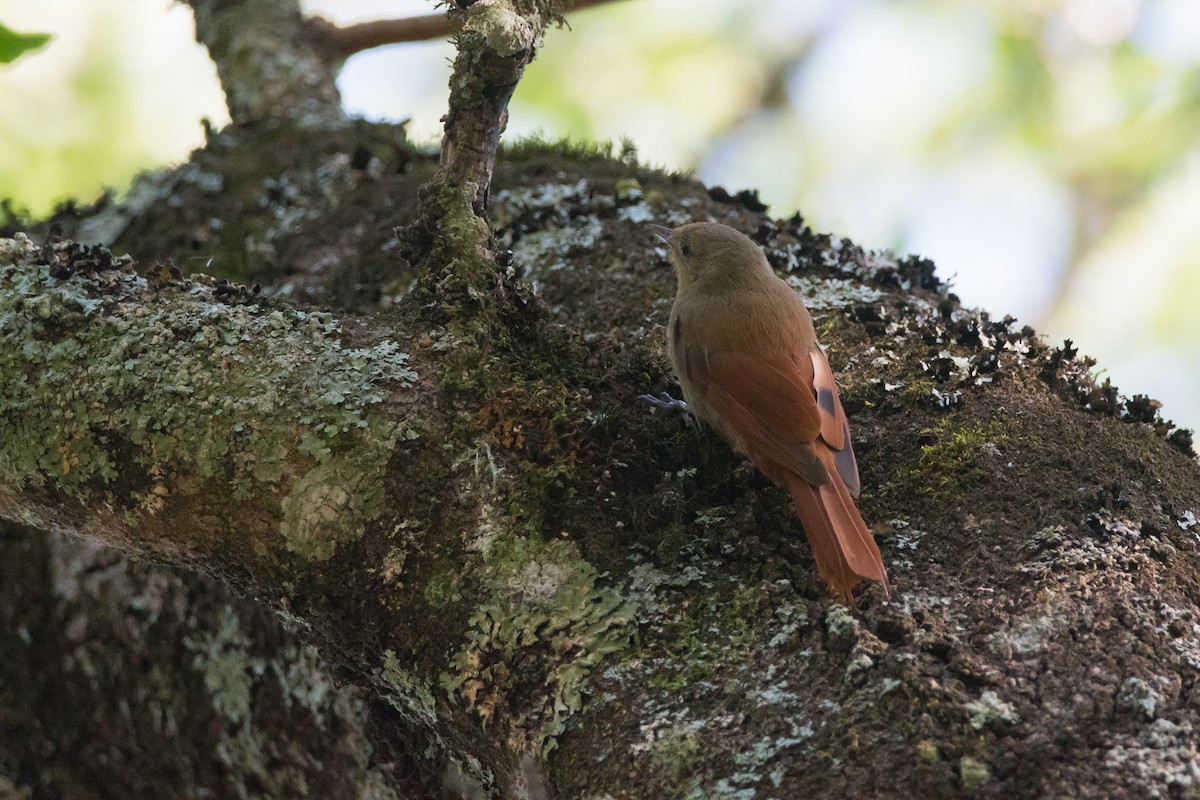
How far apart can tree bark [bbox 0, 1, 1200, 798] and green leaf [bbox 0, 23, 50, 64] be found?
47 centimetres

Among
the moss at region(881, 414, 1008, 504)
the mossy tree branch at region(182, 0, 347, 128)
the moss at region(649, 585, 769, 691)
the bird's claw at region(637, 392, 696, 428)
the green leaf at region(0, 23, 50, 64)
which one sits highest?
the mossy tree branch at region(182, 0, 347, 128)

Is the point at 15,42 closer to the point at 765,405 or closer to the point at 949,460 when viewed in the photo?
the point at 765,405

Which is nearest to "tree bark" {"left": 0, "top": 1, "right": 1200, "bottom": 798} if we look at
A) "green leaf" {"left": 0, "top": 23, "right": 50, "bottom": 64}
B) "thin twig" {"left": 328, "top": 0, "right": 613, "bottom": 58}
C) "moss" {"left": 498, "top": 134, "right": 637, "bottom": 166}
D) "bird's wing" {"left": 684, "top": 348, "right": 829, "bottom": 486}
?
"bird's wing" {"left": 684, "top": 348, "right": 829, "bottom": 486}

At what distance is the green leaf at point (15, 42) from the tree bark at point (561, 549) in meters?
0.47

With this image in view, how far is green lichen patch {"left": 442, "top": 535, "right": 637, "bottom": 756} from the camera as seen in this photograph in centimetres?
184

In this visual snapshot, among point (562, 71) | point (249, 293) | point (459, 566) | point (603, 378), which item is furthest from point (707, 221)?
point (562, 71)

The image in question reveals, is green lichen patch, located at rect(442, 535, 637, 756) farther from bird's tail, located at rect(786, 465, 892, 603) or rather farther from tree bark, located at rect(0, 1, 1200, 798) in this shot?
bird's tail, located at rect(786, 465, 892, 603)

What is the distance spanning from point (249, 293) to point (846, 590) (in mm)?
1398

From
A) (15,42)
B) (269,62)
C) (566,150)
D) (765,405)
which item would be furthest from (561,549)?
(269,62)

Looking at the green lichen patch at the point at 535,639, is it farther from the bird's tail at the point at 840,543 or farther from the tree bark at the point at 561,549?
the bird's tail at the point at 840,543

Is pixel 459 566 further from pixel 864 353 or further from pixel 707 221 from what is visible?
pixel 707 221

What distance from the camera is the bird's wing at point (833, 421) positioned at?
2.36 m

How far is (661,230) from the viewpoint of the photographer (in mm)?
3383

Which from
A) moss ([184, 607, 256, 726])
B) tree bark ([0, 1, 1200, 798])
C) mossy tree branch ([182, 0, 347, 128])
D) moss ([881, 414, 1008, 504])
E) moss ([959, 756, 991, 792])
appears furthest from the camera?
mossy tree branch ([182, 0, 347, 128])
